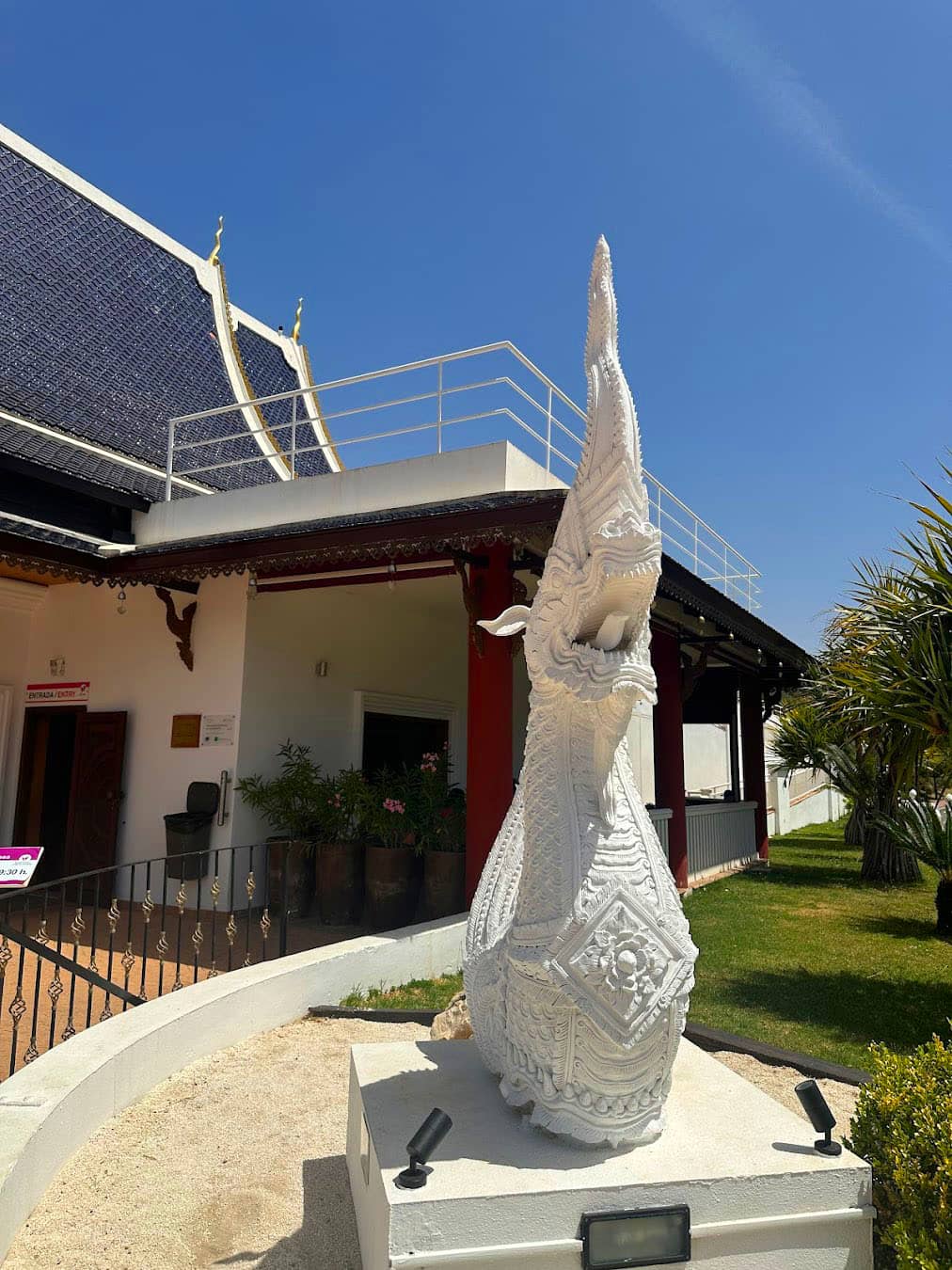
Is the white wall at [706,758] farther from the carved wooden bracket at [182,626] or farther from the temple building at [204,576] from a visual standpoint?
the carved wooden bracket at [182,626]

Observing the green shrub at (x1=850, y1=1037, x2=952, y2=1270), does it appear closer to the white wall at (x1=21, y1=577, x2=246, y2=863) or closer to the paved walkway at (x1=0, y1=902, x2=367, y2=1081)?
the paved walkway at (x1=0, y1=902, x2=367, y2=1081)

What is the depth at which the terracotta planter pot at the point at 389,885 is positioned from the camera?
7125 mm

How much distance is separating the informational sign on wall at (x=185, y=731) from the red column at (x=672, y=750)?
576 centimetres

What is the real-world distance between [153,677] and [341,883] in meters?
3.13

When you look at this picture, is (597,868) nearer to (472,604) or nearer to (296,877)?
(472,604)

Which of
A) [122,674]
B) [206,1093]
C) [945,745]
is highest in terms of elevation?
[122,674]

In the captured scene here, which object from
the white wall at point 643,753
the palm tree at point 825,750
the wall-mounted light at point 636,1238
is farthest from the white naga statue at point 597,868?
the white wall at point 643,753

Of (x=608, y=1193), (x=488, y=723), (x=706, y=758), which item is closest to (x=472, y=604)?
(x=488, y=723)

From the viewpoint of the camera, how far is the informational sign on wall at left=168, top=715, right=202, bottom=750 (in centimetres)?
826

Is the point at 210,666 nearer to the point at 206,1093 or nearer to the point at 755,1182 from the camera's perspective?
the point at 206,1093

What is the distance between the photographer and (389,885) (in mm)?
7113

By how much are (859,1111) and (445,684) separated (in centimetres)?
891

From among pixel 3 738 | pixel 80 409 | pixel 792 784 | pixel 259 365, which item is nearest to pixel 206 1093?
pixel 3 738

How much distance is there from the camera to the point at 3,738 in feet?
31.0
